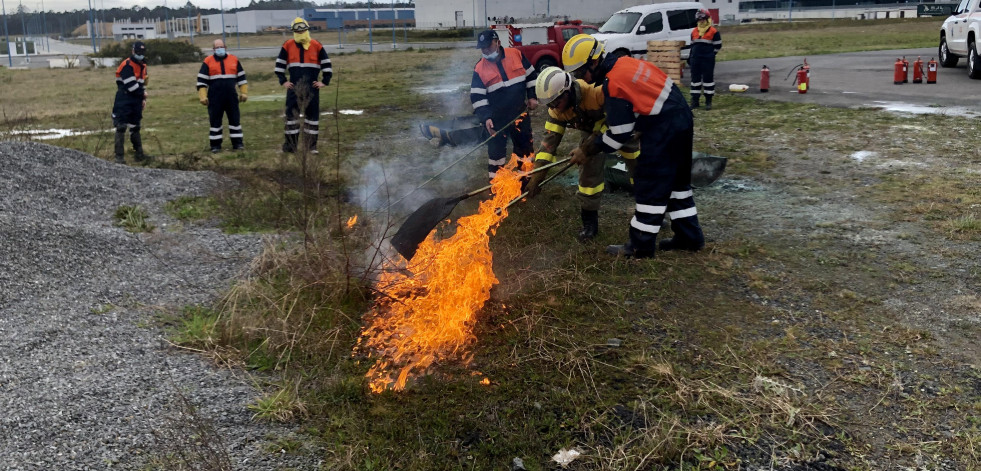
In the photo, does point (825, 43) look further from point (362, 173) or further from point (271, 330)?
point (271, 330)

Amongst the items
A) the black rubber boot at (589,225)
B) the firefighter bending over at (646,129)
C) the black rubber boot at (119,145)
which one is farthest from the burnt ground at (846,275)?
the black rubber boot at (119,145)

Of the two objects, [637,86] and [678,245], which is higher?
[637,86]

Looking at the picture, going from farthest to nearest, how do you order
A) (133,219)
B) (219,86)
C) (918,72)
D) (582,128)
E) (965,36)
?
(965,36) → (918,72) → (219,86) → (133,219) → (582,128)

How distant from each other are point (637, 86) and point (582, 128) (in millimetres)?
894

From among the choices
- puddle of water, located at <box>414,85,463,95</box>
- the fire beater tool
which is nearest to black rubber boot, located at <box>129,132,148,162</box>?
the fire beater tool

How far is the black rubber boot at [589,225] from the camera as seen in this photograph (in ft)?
20.1

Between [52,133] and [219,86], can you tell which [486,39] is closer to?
[219,86]

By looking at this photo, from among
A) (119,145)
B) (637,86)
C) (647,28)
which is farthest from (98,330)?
(647,28)

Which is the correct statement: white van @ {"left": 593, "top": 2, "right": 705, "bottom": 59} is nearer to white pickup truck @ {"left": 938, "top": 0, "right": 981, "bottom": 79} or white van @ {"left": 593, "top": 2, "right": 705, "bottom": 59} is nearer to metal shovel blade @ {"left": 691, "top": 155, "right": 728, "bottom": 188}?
white pickup truck @ {"left": 938, "top": 0, "right": 981, "bottom": 79}

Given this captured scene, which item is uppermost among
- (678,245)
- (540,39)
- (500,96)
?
(540,39)

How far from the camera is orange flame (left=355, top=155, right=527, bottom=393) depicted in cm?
404

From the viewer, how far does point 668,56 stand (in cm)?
1595

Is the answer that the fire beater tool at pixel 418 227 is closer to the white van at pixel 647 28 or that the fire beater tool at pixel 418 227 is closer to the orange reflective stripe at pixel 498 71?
the orange reflective stripe at pixel 498 71

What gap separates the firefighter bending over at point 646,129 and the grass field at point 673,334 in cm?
34
